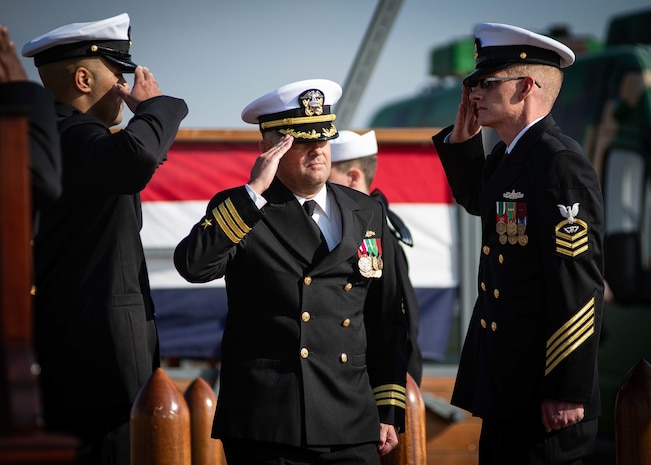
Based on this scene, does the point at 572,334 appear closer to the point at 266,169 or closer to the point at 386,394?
the point at 386,394

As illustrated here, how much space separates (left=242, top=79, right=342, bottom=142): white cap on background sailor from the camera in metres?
4.16

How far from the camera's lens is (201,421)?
4.86 m

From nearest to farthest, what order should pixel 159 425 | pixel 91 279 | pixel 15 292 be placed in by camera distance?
pixel 15 292
pixel 91 279
pixel 159 425

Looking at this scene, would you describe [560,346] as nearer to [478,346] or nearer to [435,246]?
[478,346]

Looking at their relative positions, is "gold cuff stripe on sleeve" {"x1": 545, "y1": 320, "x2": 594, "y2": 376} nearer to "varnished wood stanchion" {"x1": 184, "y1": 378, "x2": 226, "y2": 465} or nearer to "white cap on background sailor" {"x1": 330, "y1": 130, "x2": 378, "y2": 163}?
"varnished wood stanchion" {"x1": 184, "y1": 378, "x2": 226, "y2": 465}

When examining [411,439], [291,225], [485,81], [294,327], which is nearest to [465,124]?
[485,81]

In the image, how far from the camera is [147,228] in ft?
24.4

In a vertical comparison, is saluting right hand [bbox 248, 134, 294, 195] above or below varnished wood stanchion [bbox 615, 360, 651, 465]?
above

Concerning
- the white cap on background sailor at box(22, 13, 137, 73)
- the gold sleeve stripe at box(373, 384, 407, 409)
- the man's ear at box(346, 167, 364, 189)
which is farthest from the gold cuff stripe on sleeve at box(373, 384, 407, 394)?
Answer: the man's ear at box(346, 167, 364, 189)

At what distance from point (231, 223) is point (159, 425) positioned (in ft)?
2.44

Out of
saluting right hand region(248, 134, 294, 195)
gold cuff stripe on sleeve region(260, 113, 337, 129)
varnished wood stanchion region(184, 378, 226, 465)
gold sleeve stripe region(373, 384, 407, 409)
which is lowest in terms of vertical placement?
varnished wood stanchion region(184, 378, 226, 465)

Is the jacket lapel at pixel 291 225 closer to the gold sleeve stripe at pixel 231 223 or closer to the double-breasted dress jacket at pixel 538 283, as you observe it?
the gold sleeve stripe at pixel 231 223

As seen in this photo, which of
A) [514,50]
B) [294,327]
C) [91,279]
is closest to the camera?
[91,279]

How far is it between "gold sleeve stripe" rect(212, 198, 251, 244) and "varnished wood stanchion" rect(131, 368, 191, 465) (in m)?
0.51
